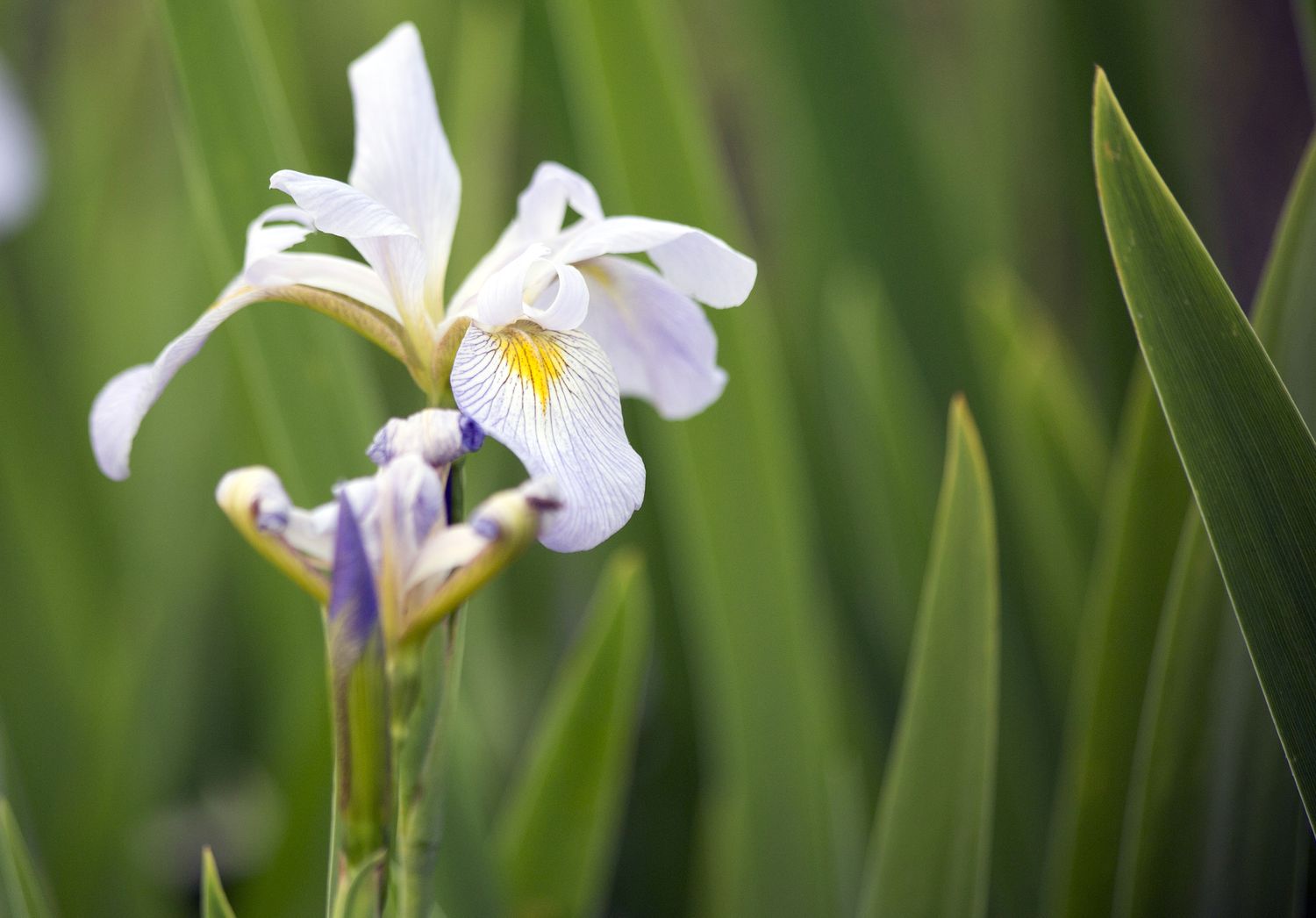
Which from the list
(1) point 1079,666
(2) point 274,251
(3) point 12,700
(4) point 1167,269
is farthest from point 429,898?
(3) point 12,700

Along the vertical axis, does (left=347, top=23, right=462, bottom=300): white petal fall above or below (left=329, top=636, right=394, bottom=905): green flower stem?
above

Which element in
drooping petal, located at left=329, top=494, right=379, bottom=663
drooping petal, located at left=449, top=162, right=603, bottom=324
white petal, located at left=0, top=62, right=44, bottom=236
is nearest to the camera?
drooping petal, located at left=329, top=494, right=379, bottom=663

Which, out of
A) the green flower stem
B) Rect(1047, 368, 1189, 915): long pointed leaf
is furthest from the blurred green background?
the green flower stem

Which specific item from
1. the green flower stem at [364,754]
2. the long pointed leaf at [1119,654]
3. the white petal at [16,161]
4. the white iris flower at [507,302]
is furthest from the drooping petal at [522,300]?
the white petal at [16,161]

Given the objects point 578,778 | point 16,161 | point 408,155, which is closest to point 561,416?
point 408,155

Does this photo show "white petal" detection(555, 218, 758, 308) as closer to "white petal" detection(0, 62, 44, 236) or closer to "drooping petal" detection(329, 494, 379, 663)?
"drooping petal" detection(329, 494, 379, 663)

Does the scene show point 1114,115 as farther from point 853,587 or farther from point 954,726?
point 853,587

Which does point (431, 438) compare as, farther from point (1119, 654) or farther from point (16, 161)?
point (16, 161)
